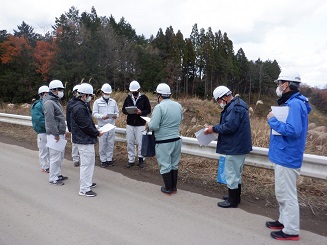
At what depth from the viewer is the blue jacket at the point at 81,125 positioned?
4898mm

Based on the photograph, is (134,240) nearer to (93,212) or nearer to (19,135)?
(93,212)

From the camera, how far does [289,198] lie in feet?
11.3

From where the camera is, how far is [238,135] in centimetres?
432

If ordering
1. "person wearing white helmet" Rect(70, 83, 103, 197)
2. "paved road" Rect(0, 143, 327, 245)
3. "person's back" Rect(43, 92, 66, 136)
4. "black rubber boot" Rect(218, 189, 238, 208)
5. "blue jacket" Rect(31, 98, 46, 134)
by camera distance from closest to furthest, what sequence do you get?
"paved road" Rect(0, 143, 327, 245) → "black rubber boot" Rect(218, 189, 238, 208) → "person wearing white helmet" Rect(70, 83, 103, 197) → "person's back" Rect(43, 92, 66, 136) → "blue jacket" Rect(31, 98, 46, 134)

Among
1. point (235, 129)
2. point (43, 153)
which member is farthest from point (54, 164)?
point (235, 129)

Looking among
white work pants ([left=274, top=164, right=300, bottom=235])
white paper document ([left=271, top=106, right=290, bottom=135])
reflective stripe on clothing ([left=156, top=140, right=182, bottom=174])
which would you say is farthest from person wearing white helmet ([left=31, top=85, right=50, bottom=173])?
white work pants ([left=274, top=164, right=300, bottom=235])

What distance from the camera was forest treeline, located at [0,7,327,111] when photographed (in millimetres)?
35156

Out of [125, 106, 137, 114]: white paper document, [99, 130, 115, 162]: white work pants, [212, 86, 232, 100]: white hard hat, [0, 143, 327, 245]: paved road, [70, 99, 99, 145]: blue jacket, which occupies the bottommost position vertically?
[0, 143, 327, 245]: paved road

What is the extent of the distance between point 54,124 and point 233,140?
11.4 feet

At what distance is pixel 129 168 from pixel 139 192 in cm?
148

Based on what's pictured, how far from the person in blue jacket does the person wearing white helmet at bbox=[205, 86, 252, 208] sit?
75 cm

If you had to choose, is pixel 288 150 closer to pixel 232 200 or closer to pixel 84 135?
pixel 232 200

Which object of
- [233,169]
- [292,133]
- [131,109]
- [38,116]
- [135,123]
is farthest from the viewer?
[135,123]

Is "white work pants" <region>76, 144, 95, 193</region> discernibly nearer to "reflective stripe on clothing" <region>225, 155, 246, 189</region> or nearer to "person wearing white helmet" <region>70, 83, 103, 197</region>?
"person wearing white helmet" <region>70, 83, 103, 197</region>
